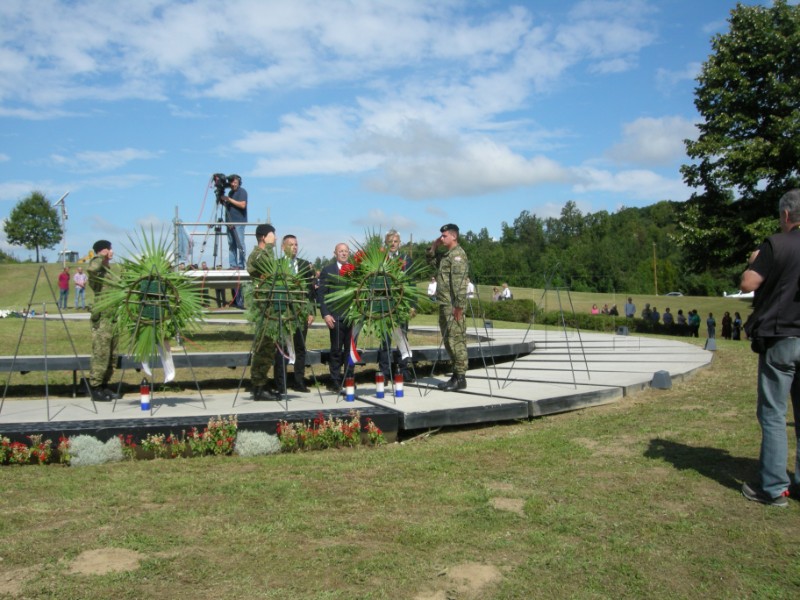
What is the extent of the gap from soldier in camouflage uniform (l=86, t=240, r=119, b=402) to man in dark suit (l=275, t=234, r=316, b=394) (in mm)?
2289

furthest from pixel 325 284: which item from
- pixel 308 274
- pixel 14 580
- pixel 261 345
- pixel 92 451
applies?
pixel 14 580

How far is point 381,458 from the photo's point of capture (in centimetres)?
699

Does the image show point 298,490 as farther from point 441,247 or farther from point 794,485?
point 441,247

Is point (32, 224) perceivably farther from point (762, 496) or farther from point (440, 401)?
point (762, 496)

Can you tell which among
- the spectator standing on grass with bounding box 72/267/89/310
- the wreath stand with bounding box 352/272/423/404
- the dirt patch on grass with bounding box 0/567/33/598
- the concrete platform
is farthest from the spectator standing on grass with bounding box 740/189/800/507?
the spectator standing on grass with bounding box 72/267/89/310

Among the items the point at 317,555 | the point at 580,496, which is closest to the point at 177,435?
the point at 317,555

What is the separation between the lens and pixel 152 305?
8.71 metres

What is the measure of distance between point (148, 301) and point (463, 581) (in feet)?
19.9

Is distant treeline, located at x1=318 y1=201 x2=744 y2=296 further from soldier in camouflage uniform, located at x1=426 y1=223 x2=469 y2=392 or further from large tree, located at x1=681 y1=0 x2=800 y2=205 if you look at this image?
soldier in camouflage uniform, located at x1=426 y1=223 x2=469 y2=392

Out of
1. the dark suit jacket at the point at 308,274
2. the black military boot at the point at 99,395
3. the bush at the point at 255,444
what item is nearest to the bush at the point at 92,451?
the bush at the point at 255,444

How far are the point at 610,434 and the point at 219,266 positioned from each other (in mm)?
10617

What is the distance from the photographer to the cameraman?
15.5m

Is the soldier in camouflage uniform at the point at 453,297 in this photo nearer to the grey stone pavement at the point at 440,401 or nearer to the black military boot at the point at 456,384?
the black military boot at the point at 456,384

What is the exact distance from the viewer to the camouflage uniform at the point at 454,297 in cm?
971
